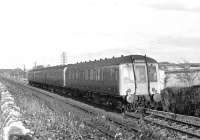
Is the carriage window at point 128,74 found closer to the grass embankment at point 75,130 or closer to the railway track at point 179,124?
the railway track at point 179,124

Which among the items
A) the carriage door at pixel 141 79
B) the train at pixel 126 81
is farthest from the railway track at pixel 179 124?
the carriage door at pixel 141 79

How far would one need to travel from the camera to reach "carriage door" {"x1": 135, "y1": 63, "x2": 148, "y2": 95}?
1920 cm

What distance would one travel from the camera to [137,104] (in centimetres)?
1878

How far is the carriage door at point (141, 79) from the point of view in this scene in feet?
63.0

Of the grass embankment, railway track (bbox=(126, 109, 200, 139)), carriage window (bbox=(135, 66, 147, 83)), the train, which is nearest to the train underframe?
the train

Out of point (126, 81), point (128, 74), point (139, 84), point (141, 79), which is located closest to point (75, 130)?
point (126, 81)

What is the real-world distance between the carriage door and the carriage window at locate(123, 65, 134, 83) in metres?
0.36

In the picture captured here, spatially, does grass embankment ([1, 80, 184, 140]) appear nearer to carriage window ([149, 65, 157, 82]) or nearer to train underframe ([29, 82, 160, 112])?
train underframe ([29, 82, 160, 112])

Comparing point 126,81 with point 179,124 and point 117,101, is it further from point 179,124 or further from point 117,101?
point 179,124

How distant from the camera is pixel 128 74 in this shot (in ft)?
62.1

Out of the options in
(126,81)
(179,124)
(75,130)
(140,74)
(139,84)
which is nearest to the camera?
(75,130)

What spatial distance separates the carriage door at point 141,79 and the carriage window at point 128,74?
36cm

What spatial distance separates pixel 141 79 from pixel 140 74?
0.26m

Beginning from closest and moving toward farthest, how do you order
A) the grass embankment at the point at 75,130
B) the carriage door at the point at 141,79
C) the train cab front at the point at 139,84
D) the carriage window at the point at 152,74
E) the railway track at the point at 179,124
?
the grass embankment at the point at 75,130 < the railway track at the point at 179,124 < the train cab front at the point at 139,84 < the carriage door at the point at 141,79 < the carriage window at the point at 152,74
